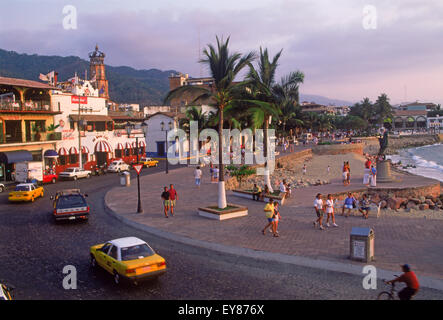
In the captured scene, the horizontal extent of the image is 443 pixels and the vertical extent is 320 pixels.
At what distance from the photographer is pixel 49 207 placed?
2259 cm

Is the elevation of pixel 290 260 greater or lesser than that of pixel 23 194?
lesser

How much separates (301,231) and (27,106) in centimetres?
3064

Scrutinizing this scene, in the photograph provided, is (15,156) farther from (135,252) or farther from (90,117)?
(135,252)

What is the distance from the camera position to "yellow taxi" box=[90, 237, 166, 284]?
989cm

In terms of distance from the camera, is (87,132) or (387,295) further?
(87,132)

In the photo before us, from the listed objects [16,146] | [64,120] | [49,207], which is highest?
[64,120]

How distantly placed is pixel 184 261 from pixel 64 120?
32170mm

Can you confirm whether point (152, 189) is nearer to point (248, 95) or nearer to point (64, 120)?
point (248, 95)

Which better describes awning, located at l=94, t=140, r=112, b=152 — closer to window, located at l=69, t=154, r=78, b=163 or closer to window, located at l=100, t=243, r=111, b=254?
window, located at l=69, t=154, r=78, b=163

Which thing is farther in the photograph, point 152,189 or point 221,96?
point 152,189

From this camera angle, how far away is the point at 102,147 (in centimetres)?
4331

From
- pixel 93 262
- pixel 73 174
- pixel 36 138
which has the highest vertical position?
pixel 36 138

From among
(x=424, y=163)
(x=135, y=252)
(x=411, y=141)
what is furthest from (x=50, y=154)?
(x=411, y=141)

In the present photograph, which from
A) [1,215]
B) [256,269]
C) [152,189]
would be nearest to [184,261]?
[256,269]
